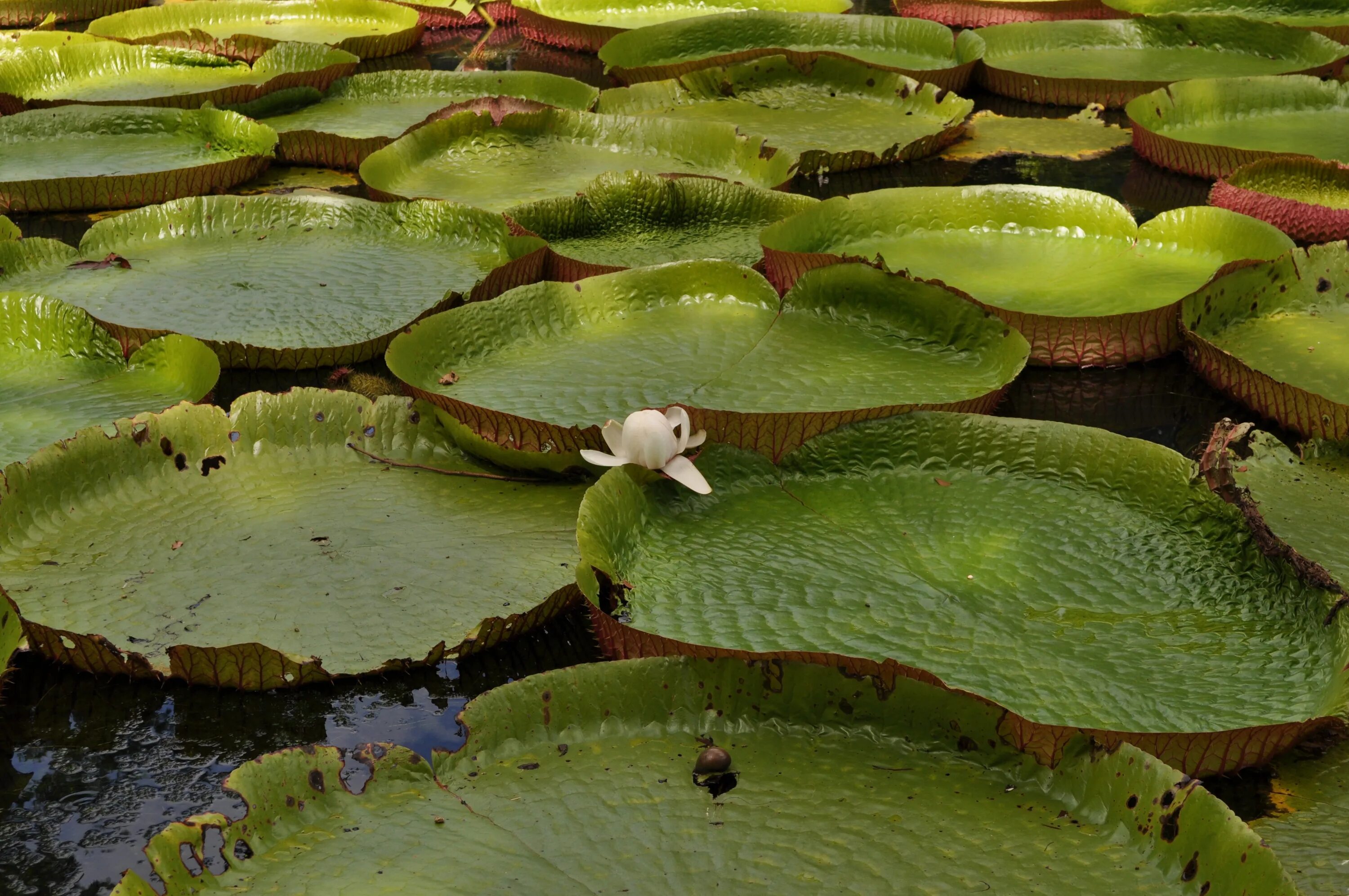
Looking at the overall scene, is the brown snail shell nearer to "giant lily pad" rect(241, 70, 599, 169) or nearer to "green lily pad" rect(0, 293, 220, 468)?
"green lily pad" rect(0, 293, 220, 468)

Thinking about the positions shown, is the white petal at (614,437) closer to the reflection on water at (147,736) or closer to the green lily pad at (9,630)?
the reflection on water at (147,736)

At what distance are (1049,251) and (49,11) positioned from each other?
622cm

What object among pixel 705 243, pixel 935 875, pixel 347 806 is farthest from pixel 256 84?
pixel 935 875

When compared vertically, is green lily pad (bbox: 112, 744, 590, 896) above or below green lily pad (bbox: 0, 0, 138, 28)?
below

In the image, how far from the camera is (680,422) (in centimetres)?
233

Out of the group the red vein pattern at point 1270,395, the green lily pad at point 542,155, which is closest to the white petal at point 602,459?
the red vein pattern at point 1270,395

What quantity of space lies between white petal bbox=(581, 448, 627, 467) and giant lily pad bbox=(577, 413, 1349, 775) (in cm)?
2

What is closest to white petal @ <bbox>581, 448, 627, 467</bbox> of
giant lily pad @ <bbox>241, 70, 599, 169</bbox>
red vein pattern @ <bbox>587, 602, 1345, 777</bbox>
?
red vein pattern @ <bbox>587, 602, 1345, 777</bbox>

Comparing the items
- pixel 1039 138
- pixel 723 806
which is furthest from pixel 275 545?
pixel 1039 138

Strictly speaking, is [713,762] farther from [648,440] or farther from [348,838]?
[648,440]

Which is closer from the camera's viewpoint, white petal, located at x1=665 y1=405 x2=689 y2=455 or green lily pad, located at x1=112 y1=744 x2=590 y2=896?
green lily pad, located at x1=112 y1=744 x2=590 y2=896

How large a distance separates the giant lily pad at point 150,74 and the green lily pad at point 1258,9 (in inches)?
163

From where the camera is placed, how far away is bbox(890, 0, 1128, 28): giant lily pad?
6.70m

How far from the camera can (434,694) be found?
209 centimetres
